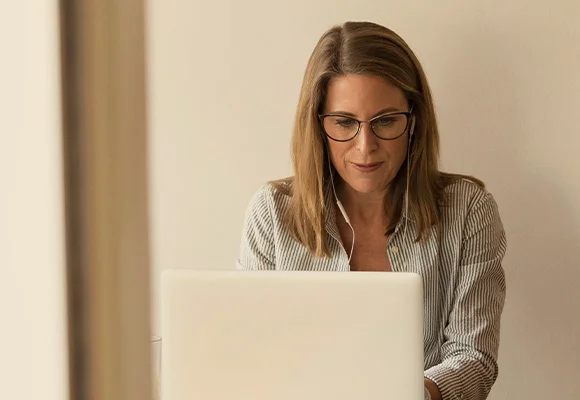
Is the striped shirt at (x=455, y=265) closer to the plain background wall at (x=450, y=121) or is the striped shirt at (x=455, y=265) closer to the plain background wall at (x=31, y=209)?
the plain background wall at (x=450, y=121)

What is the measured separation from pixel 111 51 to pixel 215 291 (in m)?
0.86

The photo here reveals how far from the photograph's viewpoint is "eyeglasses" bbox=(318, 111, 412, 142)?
5.10 feet

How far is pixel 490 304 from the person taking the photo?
1.56 metres

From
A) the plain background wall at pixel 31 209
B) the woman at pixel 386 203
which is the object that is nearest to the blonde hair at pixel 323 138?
the woman at pixel 386 203

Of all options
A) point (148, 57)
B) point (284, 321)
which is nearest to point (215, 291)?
point (284, 321)

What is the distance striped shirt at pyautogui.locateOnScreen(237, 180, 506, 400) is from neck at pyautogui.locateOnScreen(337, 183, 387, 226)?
39mm

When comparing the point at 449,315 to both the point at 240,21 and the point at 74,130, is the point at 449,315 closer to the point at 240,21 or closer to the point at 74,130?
the point at 240,21

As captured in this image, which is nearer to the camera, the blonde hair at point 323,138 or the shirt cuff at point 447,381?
the shirt cuff at point 447,381

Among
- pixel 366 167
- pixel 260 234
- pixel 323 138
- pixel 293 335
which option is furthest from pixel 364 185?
pixel 293 335

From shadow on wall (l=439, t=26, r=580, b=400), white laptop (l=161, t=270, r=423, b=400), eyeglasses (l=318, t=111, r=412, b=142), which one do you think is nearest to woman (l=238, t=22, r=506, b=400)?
eyeglasses (l=318, t=111, r=412, b=142)

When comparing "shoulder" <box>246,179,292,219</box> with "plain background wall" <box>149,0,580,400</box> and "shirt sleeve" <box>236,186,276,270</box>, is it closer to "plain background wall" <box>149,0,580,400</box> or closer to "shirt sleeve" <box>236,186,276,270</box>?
"shirt sleeve" <box>236,186,276,270</box>

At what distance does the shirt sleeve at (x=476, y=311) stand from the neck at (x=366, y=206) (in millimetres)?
166

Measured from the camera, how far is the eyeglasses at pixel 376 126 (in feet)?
5.10

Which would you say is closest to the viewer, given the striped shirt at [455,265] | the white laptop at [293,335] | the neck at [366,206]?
the white laptop at [293,335]
